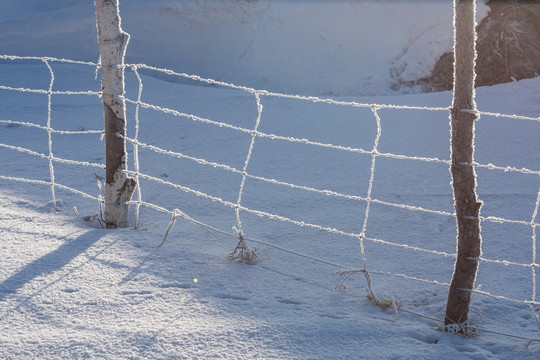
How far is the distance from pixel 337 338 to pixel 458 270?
1.71 feet

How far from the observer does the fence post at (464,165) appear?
190 cm

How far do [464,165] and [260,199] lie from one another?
6.32 feet

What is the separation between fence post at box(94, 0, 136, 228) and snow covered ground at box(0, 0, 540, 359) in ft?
0.56

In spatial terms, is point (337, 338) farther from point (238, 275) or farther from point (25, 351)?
point (25, 351)

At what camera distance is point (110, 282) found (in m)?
2.36

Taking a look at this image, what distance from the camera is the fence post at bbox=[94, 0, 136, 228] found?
2883 mm

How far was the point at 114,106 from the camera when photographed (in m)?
2.99

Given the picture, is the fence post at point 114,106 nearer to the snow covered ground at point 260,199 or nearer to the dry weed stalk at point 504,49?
the snow covered ground at point 260,199

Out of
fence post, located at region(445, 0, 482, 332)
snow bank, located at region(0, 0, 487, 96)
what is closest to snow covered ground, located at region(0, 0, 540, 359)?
snow bank, located at region(0, 0, 487, 96)

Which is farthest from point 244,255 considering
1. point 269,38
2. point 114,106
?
point 269,38

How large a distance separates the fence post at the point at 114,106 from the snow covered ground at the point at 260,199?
0.17 metres

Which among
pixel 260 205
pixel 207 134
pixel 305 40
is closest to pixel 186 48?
pixel 305 40

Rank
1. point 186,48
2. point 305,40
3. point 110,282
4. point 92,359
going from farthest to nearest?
point 186,48, point 305,40, point 110,282, point 92,359

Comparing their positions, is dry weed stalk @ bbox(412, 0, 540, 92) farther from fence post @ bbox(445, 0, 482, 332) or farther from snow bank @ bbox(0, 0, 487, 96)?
fence post @ bbox(445, 0, 482, 332)
